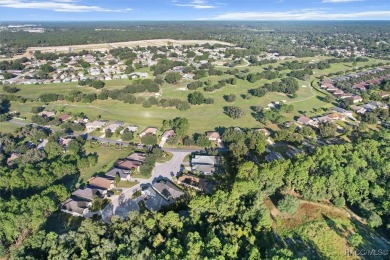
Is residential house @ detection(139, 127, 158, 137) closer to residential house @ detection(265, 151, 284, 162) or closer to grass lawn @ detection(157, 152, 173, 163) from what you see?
grass lawn @ detection(157, 152, 173, 163)

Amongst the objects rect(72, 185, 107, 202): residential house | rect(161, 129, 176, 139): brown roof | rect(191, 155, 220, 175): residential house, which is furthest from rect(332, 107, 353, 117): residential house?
rect(72, 185, 107, 202): residential house

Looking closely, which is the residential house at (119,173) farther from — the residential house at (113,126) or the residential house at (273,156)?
the residential house at (273,156)

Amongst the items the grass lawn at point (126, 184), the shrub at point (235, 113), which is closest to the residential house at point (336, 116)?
the shrub at point (235, 113)

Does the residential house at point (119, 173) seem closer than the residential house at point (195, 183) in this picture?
No

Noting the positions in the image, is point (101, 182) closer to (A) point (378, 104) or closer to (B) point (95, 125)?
(B) point (95, 125)

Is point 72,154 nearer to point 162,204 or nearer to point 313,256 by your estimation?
point 162,204

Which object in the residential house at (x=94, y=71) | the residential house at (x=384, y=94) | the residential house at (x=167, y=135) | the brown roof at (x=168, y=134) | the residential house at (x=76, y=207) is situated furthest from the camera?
the residential house at (x=94, y=71)

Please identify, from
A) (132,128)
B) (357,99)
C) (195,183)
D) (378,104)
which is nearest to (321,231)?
(195,183)
